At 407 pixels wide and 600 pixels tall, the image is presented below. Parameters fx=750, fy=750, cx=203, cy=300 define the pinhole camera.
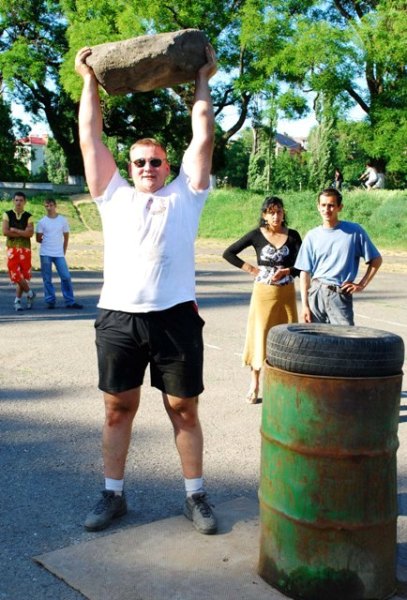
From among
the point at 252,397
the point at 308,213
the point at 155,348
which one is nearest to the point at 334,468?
the point at 155,348

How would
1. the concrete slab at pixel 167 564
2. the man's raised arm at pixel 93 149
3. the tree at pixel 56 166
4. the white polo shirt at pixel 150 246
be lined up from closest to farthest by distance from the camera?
the concrete slab at pixel 167 564, the white polo shirt at pixel 150 246, the man's raised arm at pixel 93 149, the tree at pixel 56 166

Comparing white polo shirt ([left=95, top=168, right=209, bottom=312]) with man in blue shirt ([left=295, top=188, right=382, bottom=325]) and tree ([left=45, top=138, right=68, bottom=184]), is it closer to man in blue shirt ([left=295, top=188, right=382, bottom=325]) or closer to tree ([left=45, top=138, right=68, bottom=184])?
man in blue shirt ([left=295, top=188, right=382, bottom=325])

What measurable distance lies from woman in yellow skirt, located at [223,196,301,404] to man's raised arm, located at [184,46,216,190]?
8.96 feet

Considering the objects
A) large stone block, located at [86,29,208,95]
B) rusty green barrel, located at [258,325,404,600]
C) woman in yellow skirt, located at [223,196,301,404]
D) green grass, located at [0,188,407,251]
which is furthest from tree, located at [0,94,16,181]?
rusty green barrel, located at [258,325,404,600]

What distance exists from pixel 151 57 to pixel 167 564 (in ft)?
8.28

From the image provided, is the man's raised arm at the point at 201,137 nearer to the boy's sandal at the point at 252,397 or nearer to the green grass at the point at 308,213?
the boy's sandal at the point at 252,397

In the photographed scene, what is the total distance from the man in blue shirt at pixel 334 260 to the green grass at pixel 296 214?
19988 millimetres

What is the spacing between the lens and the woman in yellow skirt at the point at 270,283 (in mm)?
6566

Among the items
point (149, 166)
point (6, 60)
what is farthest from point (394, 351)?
point (6, 60)

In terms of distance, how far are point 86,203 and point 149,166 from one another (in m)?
35.7

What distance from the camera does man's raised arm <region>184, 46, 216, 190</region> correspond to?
3.79 m

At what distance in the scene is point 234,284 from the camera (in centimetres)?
1622

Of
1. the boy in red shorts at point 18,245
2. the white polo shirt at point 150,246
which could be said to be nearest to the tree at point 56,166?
the boy in red shorts at point 18,245

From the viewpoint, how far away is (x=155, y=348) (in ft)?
12.4
